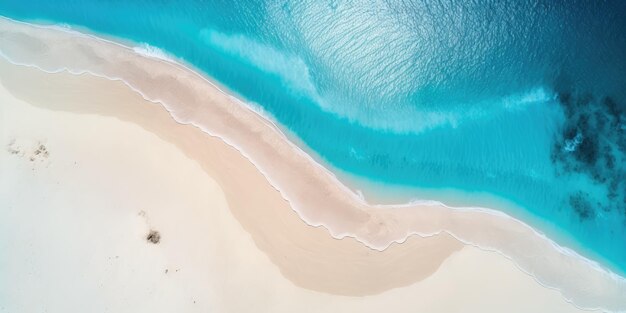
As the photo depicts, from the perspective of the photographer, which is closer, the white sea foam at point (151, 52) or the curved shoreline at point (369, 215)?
the curved shoreline at point (369, 215)

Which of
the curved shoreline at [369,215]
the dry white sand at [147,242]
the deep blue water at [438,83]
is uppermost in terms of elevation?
the deep blue water at [438,83]

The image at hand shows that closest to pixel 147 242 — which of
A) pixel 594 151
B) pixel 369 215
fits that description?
pixel 369 215

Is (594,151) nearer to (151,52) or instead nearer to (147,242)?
(147,242)

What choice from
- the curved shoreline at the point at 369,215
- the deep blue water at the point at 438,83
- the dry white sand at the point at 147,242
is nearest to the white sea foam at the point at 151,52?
the curved shoreline at the point at 369,215

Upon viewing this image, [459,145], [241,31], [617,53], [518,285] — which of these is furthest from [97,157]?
[617,53]

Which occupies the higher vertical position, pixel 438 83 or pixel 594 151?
pixel 594 151

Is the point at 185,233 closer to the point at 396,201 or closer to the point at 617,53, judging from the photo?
the point at 396,201

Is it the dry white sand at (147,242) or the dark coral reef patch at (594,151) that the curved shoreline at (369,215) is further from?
the dark coral reef patch at (594,151)
